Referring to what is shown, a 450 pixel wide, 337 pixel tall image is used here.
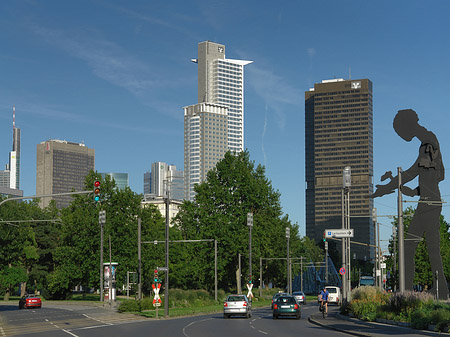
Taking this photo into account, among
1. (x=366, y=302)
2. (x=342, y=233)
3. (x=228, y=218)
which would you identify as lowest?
(x=366, y=302)

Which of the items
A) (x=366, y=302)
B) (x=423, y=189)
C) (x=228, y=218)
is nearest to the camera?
(x=366, y=302)

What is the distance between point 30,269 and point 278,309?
224ft

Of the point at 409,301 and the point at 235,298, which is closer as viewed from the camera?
the point at 409,301

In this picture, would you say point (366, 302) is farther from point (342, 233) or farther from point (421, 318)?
point (421, 318)

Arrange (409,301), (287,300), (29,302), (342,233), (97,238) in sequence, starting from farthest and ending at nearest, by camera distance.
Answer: (97,238) < (29,302) < (287,300) < (342,233) < (409,301)

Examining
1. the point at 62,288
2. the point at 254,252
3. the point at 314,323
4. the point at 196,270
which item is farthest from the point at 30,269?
the point at 314,323

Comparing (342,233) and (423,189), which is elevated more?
(423,189)

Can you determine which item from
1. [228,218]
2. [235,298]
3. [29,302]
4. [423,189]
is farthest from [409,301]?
[228,218]

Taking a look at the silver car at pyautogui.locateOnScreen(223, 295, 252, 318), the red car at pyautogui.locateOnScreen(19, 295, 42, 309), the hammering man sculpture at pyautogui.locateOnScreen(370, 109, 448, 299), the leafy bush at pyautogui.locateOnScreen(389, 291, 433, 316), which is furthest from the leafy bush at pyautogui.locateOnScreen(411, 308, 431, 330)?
the red car at pyautogui.locateOnScreen(19, 295, 42, 309)

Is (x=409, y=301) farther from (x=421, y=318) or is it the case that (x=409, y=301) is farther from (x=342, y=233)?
(x=342, y=233)

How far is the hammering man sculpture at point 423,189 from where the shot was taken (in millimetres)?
42688

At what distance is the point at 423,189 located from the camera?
4306 cm

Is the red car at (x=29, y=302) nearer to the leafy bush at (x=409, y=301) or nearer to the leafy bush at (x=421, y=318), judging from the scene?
the leafy bush at (x=409, y=301)

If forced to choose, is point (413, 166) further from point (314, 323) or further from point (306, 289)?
point (306, 289)
